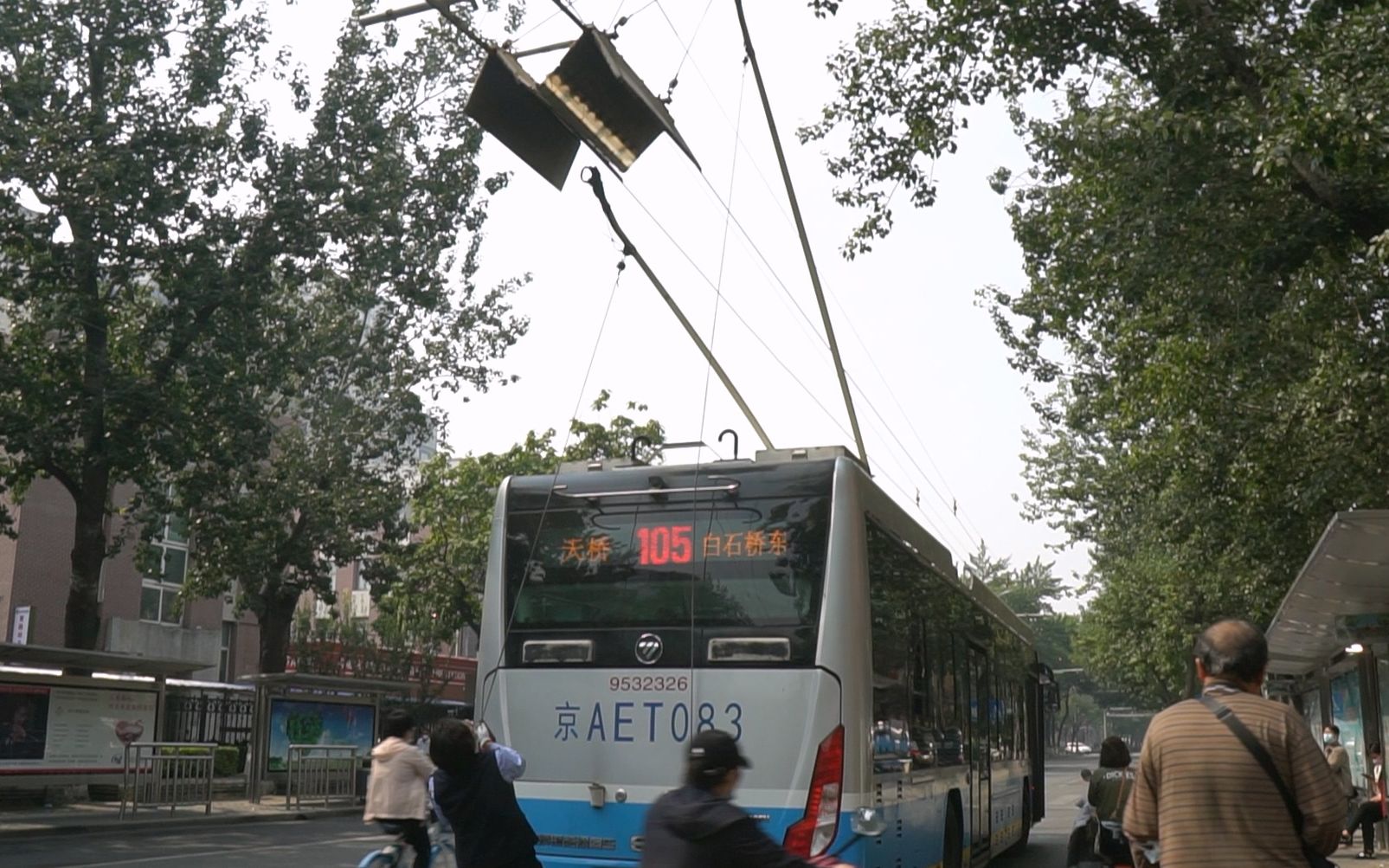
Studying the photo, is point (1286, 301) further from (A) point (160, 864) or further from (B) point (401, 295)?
(B) point (401, 295)

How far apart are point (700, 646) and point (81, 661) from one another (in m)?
17.6

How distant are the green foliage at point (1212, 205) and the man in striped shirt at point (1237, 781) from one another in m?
7.14

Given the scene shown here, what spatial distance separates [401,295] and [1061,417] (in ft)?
53.3

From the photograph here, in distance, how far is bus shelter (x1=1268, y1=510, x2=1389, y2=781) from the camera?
42.3 feet

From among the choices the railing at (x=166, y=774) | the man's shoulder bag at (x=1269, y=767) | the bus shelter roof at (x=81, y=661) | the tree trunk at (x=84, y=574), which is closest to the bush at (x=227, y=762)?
the bus shelter roof at (x=81, y=661)

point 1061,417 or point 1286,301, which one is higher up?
point 1061,417

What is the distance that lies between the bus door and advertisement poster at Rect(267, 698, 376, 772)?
18222 mm

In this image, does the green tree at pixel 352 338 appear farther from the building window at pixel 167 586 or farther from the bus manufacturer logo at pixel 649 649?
the bus manufacturer logo at pixel 649 649

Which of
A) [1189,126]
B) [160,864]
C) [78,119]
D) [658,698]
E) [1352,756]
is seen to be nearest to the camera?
[658,698]

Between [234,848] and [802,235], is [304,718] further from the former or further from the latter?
[802,235]

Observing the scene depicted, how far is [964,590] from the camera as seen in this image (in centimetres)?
1346

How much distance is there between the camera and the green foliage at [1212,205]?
11.9 meters

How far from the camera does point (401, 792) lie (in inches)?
404

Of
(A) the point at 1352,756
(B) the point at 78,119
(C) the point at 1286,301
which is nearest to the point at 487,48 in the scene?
(C) the point at 1286,301
